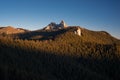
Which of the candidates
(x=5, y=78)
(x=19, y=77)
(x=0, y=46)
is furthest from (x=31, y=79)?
(x=0, y=46)

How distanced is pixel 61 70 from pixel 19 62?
39259 mm

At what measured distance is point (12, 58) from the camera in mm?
177125

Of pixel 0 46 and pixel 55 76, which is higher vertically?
pixel 0 46

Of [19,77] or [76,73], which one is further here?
[76,73]

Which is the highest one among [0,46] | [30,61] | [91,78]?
[0,46]

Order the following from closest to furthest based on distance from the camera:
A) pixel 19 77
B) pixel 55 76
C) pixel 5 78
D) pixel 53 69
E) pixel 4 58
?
pixel 5 78
pixel 19 77
pixel 4 58
pixel 55 76
pixel 53 69

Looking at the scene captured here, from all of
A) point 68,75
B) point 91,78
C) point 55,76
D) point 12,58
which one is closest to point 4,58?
point 12,58

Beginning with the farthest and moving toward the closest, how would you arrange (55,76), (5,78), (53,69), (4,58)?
(53,69)
(55,76)
(4,58)
(5,78)

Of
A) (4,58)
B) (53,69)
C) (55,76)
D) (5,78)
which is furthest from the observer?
(53,69)

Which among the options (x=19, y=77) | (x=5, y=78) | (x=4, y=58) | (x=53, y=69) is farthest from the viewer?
(x=53, y=69)

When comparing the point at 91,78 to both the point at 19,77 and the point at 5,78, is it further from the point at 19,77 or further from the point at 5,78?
the point at 5,78

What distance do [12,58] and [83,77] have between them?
60.1 metres

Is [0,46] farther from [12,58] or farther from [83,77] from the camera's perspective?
[83,77]

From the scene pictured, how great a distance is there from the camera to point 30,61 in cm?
19138
